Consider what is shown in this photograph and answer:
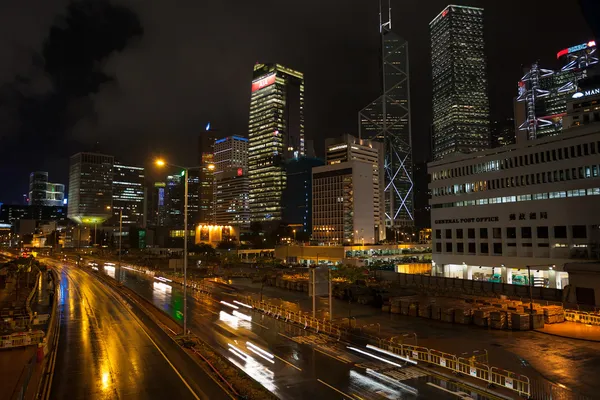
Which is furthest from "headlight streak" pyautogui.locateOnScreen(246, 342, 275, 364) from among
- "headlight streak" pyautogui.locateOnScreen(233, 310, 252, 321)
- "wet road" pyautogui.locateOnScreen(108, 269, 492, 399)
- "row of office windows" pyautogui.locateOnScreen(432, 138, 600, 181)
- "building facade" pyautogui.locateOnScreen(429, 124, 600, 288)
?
"row of office windows" pyautogui.locateOnScreen(432, 138, 600, 181)

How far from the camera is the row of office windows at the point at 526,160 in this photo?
60.7 meters

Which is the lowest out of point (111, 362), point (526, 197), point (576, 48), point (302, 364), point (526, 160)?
point (302, 364)

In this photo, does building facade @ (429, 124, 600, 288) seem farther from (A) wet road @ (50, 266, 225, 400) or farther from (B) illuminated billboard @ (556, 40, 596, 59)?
(B) illuminated billboard @ (556, 40, 596, 59)

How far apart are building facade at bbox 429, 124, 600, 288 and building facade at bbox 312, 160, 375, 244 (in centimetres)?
9447

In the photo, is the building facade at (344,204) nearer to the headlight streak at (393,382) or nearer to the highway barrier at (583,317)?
the highway barrier at (583,317)

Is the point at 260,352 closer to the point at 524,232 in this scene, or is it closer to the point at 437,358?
the point at 437,358

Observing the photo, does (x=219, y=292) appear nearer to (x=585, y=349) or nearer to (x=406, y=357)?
(x=406, y=357)

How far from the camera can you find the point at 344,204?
7288 inches

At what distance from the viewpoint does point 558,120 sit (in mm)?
144375

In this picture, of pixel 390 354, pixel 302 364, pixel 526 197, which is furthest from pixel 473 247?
pixel 302 364

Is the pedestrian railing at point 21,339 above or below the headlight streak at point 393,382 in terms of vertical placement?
above

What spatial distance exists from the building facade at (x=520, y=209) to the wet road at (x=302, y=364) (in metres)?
42.5

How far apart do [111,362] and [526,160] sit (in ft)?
233

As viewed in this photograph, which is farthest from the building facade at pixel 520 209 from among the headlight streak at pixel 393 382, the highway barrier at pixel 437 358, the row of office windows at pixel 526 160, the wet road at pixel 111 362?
the wet road at pixel 111 362
